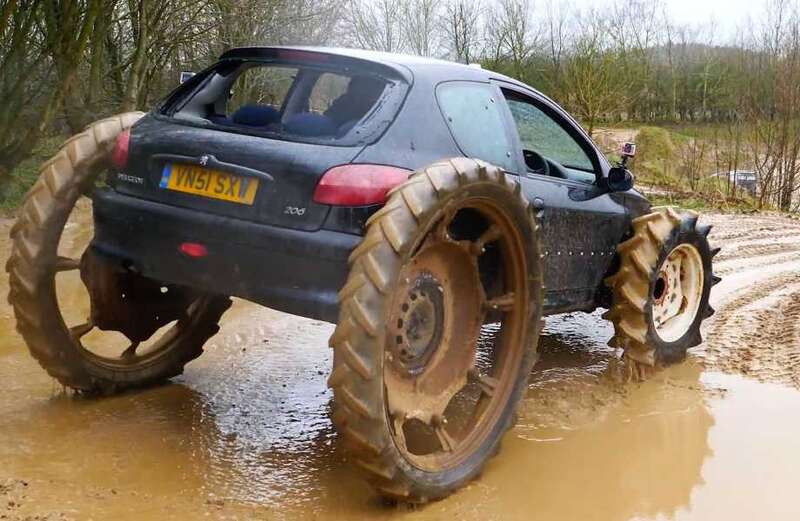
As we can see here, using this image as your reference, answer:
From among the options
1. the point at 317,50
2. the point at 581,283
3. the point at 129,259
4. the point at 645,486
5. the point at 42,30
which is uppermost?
the point at 42,30

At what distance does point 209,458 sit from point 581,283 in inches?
96.1

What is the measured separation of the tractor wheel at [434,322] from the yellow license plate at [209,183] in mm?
685

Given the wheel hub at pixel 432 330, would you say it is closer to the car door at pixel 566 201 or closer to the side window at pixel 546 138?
the car door at pixel 566 201

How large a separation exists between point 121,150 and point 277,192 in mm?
1028

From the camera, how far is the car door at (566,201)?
4.83 m

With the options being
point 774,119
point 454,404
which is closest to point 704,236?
point 454,404

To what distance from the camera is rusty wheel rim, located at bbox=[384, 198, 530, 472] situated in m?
3.78

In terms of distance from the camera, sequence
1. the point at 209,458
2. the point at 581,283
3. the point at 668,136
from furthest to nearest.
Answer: the point at 668,136
the point at 581,283
the point at 209,458

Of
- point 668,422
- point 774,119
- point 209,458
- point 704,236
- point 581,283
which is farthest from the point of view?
point 774,119

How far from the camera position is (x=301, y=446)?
14.1ft

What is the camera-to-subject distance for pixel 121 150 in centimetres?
423

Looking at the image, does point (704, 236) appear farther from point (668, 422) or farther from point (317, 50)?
point (317, 50)

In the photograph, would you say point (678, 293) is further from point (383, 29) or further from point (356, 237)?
point (383, 29)

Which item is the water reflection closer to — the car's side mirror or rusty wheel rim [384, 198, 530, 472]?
rusty wheel rim [384, 198, 530, 472]
